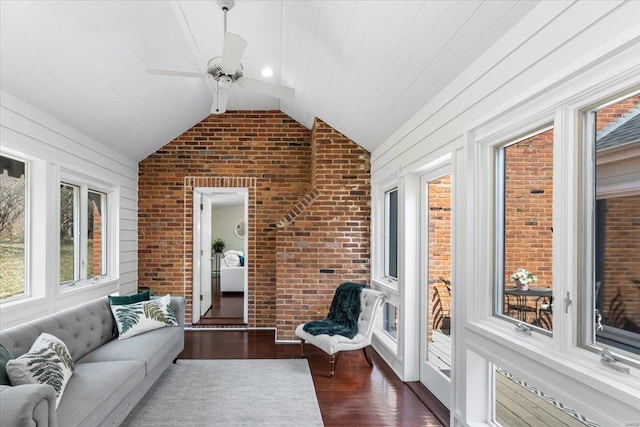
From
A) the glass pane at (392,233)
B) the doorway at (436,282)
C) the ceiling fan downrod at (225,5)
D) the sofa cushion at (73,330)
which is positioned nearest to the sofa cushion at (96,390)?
the sofa cushion at (73,330)

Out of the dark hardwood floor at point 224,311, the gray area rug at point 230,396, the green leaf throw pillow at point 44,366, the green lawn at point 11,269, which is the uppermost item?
the green lawn at point 11,269

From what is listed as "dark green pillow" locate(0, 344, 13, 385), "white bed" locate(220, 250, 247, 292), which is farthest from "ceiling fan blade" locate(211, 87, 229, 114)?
"white bed" locate(220, 250, 247, 292)

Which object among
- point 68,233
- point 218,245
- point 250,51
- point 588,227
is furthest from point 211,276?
point 588,227

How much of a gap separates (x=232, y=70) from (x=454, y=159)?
5.25 feet

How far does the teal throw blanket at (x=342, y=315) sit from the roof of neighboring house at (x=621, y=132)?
293 centimetres

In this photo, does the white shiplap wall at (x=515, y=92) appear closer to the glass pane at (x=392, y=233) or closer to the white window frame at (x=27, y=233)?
the glass pane at (x=392, y=233)

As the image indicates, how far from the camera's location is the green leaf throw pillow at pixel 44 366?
2092 millimetres

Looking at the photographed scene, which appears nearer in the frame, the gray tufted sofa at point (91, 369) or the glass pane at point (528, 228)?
the gray tufted sofa at point (91, 369)

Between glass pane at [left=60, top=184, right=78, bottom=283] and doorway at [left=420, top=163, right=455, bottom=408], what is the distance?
3466 mm

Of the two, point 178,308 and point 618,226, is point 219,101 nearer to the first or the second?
point 178,308

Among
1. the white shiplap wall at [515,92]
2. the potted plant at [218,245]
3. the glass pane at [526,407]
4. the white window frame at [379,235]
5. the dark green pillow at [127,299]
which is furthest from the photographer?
the potted plant at [218,245]

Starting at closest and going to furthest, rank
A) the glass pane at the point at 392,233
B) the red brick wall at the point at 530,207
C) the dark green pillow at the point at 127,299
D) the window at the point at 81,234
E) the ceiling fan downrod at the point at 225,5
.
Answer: the red brick wall at the point at 530,207 < the ceiling fan downrod at the point at 225,5 < the dark green pillow at the point at 127,299 < the window at the point at 81,234 < the glass pane at the point at 392,233

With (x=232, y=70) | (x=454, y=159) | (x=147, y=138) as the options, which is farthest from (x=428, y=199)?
(x=147, y=138)

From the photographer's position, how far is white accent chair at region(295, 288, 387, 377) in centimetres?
390
